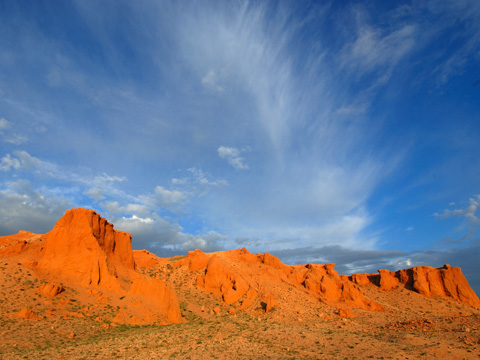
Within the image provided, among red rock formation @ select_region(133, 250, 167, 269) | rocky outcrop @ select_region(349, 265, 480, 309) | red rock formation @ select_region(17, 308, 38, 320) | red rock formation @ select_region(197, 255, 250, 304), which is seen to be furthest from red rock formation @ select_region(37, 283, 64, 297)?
rocky outcrop @ select_region(349, 265, 480, 309)

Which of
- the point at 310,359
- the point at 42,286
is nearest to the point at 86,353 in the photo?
the point at 42,286

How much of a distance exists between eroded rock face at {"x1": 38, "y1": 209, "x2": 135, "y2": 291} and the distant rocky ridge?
0.42 ft

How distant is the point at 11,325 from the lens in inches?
1091

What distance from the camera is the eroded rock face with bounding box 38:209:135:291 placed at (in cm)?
3969

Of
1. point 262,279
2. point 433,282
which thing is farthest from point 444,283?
point 262,279

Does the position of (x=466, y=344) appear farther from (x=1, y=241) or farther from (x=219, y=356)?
(x=1, y=241)

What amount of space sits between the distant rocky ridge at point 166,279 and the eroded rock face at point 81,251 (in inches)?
5.1

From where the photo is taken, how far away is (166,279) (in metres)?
52.6

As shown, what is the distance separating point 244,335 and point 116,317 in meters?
16.9

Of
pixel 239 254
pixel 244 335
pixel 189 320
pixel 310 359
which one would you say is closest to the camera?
pixel 310 359

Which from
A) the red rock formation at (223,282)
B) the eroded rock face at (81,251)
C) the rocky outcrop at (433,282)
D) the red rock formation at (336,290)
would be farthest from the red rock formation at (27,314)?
the rocky outcrop at (433,282)

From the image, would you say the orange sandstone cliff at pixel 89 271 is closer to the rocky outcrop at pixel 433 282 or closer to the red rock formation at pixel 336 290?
the red rock formation at pixel 336 290

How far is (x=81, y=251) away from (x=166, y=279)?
17355 millimetres

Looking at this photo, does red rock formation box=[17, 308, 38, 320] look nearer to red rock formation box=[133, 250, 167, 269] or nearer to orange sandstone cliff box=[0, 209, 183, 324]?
orange sandstone cliff box=[0, 209, 183, 324]
